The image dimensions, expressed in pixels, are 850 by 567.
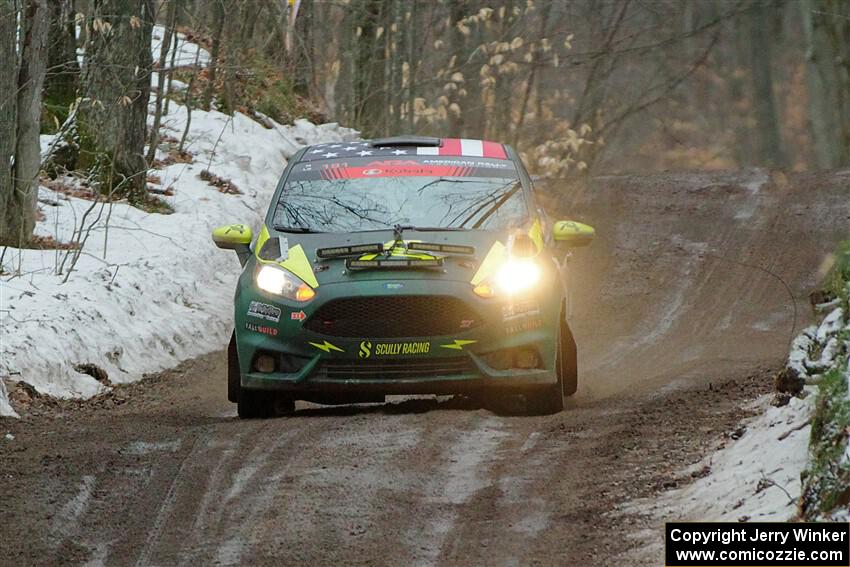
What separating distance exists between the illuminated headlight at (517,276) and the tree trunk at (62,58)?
9.93 metres

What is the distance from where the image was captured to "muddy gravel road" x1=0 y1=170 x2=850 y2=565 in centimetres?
647

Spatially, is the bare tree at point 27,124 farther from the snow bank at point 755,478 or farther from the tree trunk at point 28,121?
the snow bank at point 755,478

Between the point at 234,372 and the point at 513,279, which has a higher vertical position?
the point at 513,279

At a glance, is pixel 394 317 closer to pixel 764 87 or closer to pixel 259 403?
pixel 259 403

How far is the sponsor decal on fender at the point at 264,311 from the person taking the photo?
9445 millimetres

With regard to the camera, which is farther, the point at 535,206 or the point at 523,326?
the point at 535,206

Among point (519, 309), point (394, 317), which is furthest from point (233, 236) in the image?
point (519, 309)

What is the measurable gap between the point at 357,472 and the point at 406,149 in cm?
406

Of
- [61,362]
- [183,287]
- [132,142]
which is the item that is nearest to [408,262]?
[61,362]

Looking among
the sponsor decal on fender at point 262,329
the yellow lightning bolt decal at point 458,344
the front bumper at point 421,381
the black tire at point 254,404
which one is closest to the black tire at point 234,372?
the black tire at point 254,404

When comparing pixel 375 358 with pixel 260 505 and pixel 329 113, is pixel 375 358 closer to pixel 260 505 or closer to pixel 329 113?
pixel 260 505

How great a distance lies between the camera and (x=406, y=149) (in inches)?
440

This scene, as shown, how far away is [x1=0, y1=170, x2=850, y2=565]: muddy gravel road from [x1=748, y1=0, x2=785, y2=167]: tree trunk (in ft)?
101

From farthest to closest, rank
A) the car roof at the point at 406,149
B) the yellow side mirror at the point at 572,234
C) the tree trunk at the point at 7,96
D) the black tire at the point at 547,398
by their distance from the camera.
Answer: the tree trunk at the point at 7,96
the car roof at the point at 406,149
the yellow side mirror at the point at 572,234
the black tire at the point at 547,398
